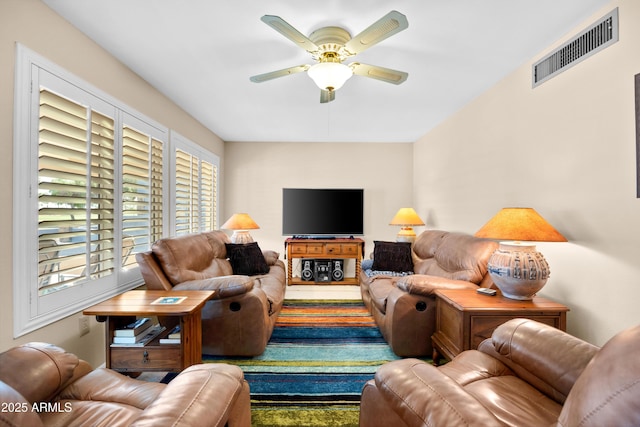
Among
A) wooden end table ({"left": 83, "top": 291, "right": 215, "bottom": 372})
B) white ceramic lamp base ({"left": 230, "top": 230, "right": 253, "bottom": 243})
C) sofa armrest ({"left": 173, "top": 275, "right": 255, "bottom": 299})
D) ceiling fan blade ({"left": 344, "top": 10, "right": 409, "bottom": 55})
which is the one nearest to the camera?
ceiling fan blade ({"left": 344, "top": 10, "right": 409, "bottom": 55})

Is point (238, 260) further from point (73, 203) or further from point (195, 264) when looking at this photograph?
point (73, 203)

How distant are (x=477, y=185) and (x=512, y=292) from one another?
1.46 meters

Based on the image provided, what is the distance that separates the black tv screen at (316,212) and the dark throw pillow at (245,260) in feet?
4.35

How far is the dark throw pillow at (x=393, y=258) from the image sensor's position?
3.43 meters

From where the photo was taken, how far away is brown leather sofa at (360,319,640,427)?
684 millimetres

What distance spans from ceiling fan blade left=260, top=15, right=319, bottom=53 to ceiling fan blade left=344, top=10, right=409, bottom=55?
0.24 metres

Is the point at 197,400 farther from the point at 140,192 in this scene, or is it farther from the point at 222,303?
the point at 140,192

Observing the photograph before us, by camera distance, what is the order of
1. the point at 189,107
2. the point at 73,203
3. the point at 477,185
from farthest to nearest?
the point at 189,107 → the point at 477,185 → the point at 73,203

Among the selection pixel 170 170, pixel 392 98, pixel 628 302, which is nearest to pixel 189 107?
pixel 170 170

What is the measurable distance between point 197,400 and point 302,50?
7.41 ft

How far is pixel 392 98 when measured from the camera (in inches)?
A: 122

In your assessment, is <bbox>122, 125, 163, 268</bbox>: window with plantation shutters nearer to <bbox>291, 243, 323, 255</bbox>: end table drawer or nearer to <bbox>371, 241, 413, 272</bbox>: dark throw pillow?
<bbox>291, 243, 323, 255</bbox>: end table drawer

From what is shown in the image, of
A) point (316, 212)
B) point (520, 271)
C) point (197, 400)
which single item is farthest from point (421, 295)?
point (316, 212)

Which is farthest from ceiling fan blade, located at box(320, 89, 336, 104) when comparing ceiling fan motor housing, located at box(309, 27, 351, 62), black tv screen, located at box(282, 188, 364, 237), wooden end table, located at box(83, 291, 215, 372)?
black tv screen, located at box(282, 188, 364, 237)
